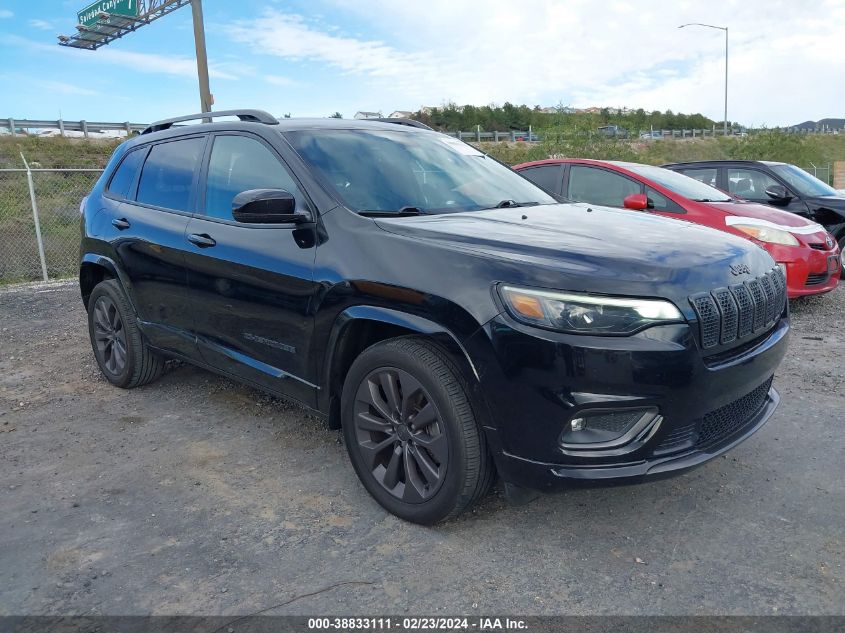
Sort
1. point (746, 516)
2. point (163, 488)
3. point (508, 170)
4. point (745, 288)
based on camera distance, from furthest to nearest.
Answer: point (508, 170) → point (163, 488) → point (746, 516) → point (745, 288)

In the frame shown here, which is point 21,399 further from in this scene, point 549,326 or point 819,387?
point 819,387

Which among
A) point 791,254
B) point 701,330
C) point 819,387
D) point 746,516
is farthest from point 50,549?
point 791,254

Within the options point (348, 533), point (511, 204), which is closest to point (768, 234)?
point (511, 204)

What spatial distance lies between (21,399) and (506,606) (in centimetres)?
403

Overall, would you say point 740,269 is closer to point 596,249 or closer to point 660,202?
point 596,249

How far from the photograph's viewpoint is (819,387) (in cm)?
464

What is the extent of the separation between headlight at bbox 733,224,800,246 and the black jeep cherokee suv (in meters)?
3.38

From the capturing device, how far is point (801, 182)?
29.5 feet

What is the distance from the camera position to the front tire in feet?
8.82

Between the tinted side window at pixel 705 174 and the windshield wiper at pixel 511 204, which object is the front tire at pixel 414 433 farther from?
the tinted side window at pixel 705 174

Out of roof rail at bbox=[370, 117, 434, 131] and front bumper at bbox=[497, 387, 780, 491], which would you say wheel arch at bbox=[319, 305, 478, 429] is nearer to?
front bumper at bbox=[497, 387, 780, 491]

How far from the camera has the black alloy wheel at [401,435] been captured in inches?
110

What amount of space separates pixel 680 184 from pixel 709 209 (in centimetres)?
65

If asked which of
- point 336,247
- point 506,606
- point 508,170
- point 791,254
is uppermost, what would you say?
point 508,170
